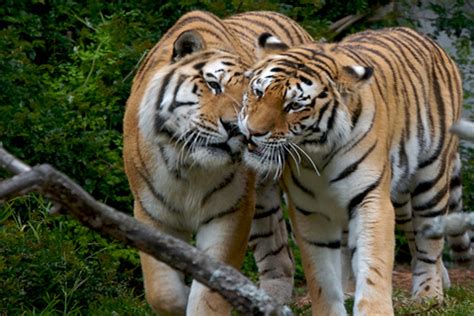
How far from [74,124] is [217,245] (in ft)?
8.25

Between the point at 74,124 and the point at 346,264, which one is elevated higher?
the point at 74,124

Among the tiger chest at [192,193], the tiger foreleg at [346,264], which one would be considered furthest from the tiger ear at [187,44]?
the tiger foreleg at [346,264]

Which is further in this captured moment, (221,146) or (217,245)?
(217,245)

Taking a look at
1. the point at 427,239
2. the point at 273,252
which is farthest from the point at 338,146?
the point at 273,252

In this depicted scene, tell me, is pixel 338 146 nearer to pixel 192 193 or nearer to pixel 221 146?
pixel 221 146

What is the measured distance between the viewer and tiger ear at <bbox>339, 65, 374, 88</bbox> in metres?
4.97

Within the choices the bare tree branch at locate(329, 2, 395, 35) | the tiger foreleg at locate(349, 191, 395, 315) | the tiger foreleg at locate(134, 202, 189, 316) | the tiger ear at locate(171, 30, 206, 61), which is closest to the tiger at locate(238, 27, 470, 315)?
the tiger foreleg at locate(349, 191, 395, 315)

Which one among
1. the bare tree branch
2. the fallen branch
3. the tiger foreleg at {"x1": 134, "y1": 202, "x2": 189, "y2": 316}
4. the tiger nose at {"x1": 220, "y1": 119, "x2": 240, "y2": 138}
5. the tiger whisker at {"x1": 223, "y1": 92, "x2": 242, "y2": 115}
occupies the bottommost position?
the bare tree branch

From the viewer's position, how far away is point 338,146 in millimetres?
4848

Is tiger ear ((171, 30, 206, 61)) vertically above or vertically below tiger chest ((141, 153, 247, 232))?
above

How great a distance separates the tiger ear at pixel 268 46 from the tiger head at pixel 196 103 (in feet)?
0.55

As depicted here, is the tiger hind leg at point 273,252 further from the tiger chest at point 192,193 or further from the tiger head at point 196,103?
the tiger head at point 196,103

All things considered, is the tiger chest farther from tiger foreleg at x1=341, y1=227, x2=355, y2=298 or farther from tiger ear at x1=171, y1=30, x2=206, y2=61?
tiger foreleg at x1=341, y1=227, x2=355, y2=298

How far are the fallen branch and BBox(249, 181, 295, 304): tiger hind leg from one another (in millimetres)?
4032
